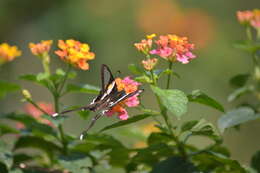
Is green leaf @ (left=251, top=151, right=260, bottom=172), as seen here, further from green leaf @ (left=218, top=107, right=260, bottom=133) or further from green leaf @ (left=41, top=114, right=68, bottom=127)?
green leaf @ (left=41, top=114, right=68, bottom=127)

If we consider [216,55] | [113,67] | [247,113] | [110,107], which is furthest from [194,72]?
[110,107]

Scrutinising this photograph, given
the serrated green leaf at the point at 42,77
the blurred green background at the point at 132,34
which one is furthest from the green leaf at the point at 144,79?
the blurred green background at the point at 132,34

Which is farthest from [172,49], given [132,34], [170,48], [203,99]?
[132,34]

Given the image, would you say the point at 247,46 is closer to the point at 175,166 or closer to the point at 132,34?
the point at 175,166

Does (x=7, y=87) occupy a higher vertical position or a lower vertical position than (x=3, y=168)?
higher

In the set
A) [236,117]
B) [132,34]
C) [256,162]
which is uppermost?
[132,34]

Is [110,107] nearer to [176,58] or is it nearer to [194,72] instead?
[176,58]
